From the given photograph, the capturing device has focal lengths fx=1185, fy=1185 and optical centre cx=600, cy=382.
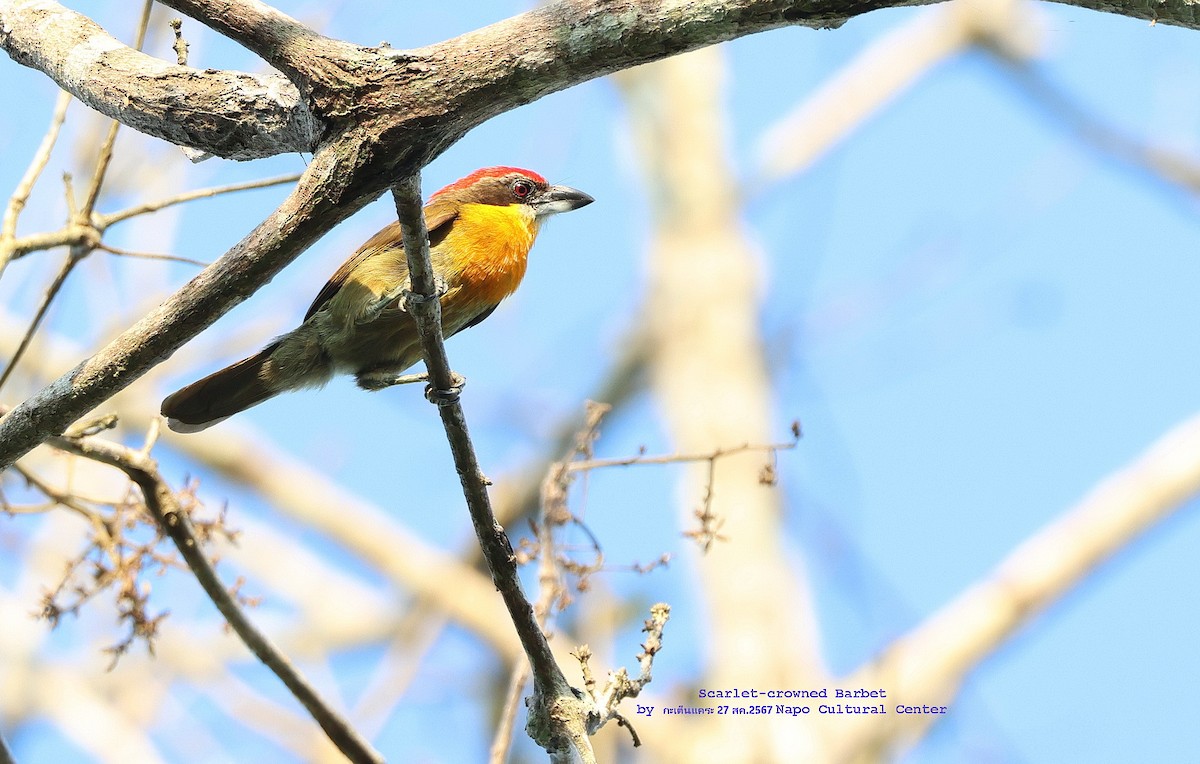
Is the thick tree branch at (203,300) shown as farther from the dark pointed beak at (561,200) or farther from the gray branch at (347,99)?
the dark pointed beak at (561,200)

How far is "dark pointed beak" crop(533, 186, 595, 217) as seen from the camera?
5629 mm

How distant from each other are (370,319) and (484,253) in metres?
0.56

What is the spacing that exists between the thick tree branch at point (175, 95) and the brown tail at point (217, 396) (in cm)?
178

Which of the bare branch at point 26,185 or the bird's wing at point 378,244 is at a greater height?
the bird's wing at point 378,244

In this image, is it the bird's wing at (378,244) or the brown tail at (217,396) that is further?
the bird's wing at (378,244)

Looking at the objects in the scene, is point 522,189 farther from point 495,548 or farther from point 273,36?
point 273,36

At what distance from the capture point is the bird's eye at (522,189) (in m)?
5.56

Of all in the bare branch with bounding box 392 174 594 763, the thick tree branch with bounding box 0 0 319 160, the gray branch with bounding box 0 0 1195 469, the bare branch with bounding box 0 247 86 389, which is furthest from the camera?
the bare branch with bounding box 0 247 86 389

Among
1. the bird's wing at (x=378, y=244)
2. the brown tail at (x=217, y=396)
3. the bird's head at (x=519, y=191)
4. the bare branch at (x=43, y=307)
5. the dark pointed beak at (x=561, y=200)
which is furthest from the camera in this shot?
the dark pointed beak at (x=561, y=200)

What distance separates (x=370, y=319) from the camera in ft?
15.0

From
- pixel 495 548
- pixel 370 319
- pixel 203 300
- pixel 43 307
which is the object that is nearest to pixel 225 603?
pixel 495 548

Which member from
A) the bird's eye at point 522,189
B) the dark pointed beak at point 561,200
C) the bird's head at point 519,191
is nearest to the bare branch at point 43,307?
the bird's head at point 519,191

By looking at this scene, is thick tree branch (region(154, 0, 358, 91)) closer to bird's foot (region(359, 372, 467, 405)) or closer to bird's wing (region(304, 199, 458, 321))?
bird's foot (region(359, 372, 467, 405))

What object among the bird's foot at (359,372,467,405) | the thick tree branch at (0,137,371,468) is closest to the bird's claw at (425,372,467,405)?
the bird's foot at (359,372,467,405)
